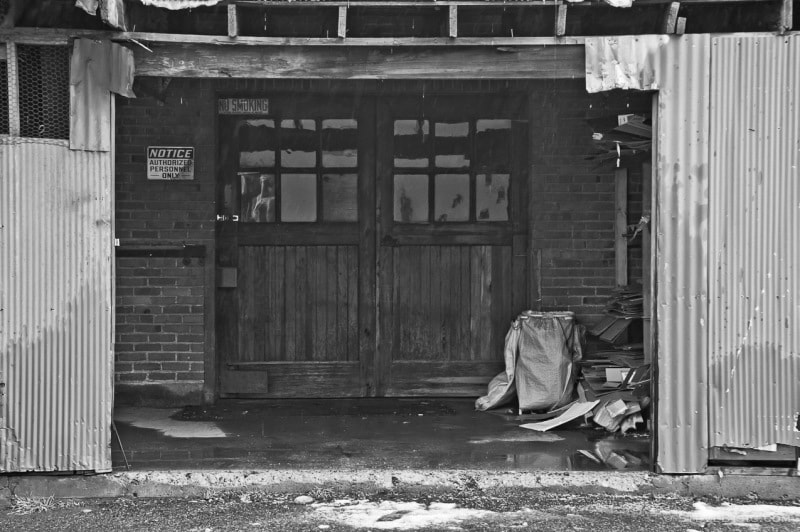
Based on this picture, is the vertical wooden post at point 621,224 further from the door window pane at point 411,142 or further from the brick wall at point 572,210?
the door window pane at point 411,142

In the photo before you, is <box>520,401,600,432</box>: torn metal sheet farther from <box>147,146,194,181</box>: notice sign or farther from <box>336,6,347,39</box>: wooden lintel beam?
<box>147,146,194,181</box>: notice sign

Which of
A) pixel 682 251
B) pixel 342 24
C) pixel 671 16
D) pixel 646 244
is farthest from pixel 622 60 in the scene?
pixel 646 244

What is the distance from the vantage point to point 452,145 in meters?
8.82

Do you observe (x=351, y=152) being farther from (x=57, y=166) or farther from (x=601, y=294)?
(x=57, y=166)

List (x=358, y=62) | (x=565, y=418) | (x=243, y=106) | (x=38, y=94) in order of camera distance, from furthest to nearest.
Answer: (x=243, y=106) < (x=565, y=418) < (x=358, y=62) < (x=38, y=94)

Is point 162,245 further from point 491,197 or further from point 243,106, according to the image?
point 491,197

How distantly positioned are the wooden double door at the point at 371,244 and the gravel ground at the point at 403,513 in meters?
2.80

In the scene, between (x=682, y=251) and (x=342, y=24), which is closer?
(x=342, y=24)

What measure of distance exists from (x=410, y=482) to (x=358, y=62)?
116 inches

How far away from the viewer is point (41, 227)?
5.92m

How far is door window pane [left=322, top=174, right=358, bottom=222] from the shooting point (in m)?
8.80

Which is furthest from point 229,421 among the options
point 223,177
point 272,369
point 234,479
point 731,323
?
point 731,323

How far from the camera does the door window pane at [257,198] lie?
8.77m

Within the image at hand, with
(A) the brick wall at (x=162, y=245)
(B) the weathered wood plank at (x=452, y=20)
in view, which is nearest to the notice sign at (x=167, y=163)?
(A) the brick wall at (x=162, y=245)
